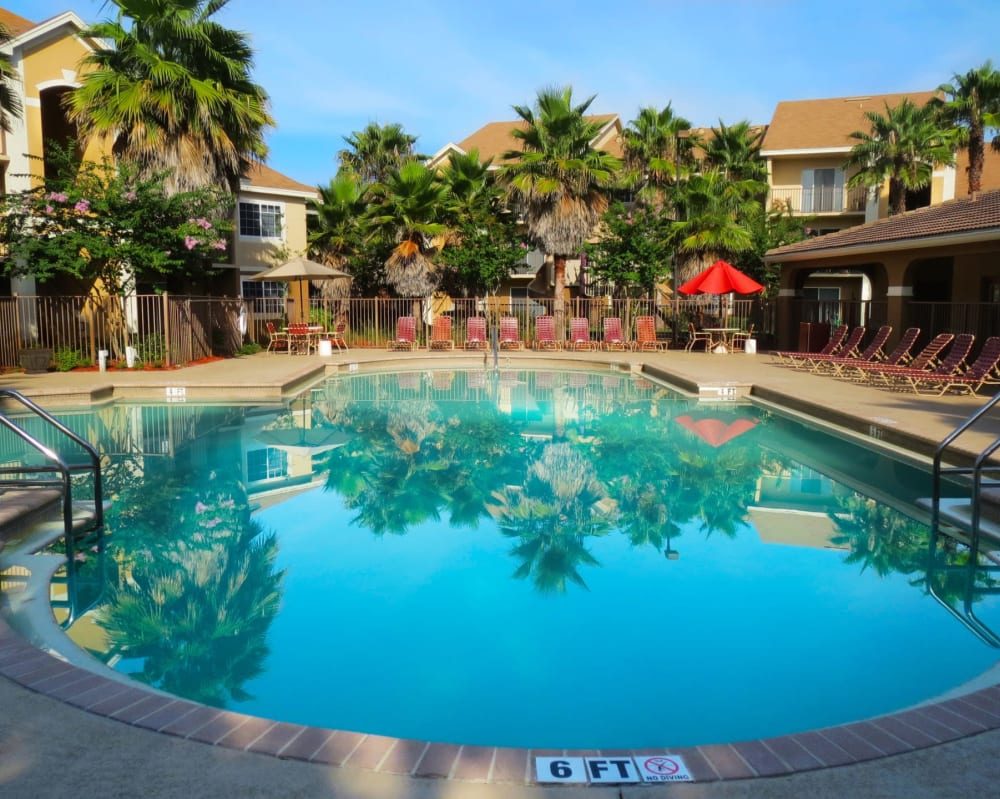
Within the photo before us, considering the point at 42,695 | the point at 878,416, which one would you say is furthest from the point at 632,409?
the point at 42,695

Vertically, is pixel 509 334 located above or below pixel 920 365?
above

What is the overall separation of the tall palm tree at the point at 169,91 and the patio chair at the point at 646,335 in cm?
1205

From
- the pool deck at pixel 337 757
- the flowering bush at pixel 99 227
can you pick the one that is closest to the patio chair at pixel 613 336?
the flowering bush at pixel 99 227

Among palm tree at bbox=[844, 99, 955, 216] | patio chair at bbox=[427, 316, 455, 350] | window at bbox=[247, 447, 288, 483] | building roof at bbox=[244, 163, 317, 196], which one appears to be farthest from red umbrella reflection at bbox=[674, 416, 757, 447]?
building roof at bbox=[244, 163, 317, 196]

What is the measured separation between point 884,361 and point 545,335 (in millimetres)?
10846

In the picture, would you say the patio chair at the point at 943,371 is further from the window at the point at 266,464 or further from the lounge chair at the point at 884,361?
the window at the point at 266,464

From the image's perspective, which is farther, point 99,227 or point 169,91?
point 169,91

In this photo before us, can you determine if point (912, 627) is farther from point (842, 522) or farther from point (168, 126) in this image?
point (168, 126)

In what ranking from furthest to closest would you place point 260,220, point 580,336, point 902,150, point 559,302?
point 260,220
point 902,150
point 559,302
point 580,336

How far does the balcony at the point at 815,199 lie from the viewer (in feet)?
116

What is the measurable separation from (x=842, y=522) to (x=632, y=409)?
23.3 ft

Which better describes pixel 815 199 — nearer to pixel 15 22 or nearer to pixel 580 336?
pixel 580 336

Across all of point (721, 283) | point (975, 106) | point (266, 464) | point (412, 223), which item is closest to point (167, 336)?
point (412, 223)

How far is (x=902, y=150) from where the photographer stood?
3122 centimetres
